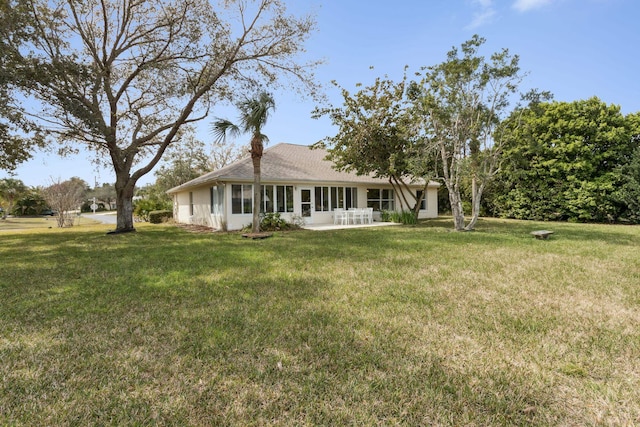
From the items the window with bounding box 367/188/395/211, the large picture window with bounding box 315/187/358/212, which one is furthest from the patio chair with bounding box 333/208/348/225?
the window with bounding box 367/188/395/211

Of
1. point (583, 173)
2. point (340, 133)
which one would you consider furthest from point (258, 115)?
point (583, 173)

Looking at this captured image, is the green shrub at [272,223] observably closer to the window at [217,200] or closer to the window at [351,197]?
the window at [217,200]

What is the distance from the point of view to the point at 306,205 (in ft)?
56.5

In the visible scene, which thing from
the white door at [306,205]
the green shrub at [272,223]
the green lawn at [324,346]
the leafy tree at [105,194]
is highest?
the leafy tree at [105,194]

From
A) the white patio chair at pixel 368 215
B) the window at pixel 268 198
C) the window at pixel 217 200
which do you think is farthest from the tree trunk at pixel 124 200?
the white patio chair at pixel 368 215

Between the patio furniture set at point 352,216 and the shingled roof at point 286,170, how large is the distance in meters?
1.82

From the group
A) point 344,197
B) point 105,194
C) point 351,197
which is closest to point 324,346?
point 344,197

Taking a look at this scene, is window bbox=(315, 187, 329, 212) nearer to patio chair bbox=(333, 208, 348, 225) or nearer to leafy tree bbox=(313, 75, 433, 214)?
patio chair bbox=(333, 208, 348, 225)

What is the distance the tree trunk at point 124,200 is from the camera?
14.9 metres

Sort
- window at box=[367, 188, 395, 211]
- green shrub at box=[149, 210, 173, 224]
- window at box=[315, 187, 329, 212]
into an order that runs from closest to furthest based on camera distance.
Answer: window at box=[315, 187, 329, 212], window at box=[367, 188, 395, 211], green shrub at box=[149, 210, 173, 224]

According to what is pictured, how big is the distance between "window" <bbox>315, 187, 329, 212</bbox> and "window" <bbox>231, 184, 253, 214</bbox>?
407 cm

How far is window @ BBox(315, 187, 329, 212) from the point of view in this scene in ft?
58.2

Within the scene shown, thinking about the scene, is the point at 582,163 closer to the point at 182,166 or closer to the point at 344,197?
the point at 344,197

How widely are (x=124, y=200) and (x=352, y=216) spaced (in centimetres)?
1168
